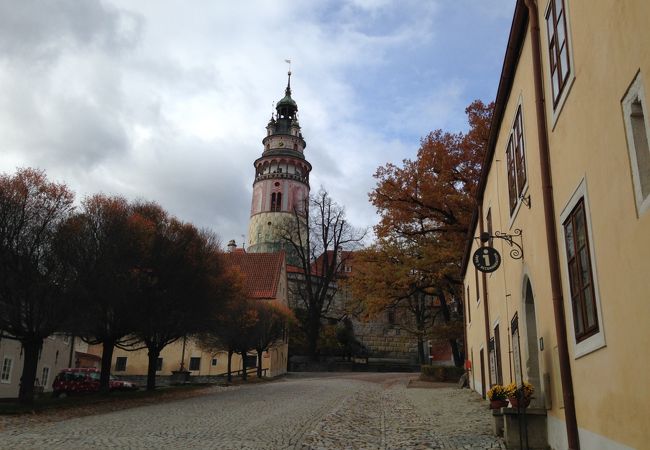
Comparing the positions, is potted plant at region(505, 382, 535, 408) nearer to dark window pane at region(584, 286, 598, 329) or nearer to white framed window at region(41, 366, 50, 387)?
dark window pane at region(584, 286, 598, 329)

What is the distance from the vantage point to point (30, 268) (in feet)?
62.6

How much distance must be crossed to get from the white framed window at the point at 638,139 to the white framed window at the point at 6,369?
29.7 meters

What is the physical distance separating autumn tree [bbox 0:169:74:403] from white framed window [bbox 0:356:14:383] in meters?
9.96

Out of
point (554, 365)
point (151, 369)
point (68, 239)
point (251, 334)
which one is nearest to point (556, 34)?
point (554, 365)

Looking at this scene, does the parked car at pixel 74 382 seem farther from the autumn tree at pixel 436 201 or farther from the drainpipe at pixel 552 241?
the drainpipe at pixel 552 241

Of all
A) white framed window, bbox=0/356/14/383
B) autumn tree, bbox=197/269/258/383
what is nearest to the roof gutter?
autumn tree, bbox=197/269/258/383

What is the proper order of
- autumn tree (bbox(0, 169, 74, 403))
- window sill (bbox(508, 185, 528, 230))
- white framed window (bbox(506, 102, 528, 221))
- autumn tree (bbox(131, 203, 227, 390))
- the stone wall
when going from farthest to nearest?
the stone wall, autumn tree (bbox(131, 203, 227, 390)), autumn tree (bbox(0, 169, 74, 403)), white framed window (bbox(506, 102, 528, 221)), window sill (bbox(508, 185, 528, 230))

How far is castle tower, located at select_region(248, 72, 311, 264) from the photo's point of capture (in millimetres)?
70938

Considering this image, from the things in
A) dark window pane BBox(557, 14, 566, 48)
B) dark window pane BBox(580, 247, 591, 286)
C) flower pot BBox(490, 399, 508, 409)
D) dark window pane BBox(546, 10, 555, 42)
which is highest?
dark window pane BBox(546, 10, 555, 42)

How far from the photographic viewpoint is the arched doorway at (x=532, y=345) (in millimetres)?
10234

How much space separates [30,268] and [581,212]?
17569mm

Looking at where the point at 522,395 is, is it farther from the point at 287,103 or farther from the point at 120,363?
the point at 287,103

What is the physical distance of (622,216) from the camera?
5699 millimetres

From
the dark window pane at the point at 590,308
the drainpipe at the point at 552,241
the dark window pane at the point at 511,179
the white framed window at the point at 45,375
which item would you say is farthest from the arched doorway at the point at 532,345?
the white framed window at the point at 45,375
